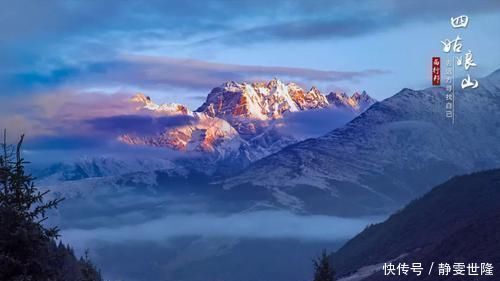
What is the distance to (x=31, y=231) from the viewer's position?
28.9 meters

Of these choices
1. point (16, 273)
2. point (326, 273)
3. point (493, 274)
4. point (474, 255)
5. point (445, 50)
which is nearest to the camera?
point (16, 273)

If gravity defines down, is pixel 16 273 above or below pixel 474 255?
below

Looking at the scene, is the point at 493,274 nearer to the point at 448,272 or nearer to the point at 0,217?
the point at 448,272

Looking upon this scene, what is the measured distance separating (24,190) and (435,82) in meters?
141

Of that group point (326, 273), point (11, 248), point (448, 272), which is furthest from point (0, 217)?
point (448, 272)

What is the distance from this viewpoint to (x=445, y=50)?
12875 centimetres

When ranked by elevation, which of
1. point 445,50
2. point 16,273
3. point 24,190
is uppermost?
point 445,50

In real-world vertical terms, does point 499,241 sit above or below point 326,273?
above

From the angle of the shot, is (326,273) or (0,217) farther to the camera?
(326,273)

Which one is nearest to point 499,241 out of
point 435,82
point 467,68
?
point 435,82

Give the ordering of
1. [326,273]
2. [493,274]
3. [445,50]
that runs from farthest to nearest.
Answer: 1. [493,274]
2. [445,50]
3. [326,273]

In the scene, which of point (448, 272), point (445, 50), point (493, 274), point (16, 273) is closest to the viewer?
point (16, 273)

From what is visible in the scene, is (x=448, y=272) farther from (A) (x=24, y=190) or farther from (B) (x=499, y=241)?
(A) (x=24, y=190)

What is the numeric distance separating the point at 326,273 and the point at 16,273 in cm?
5607
